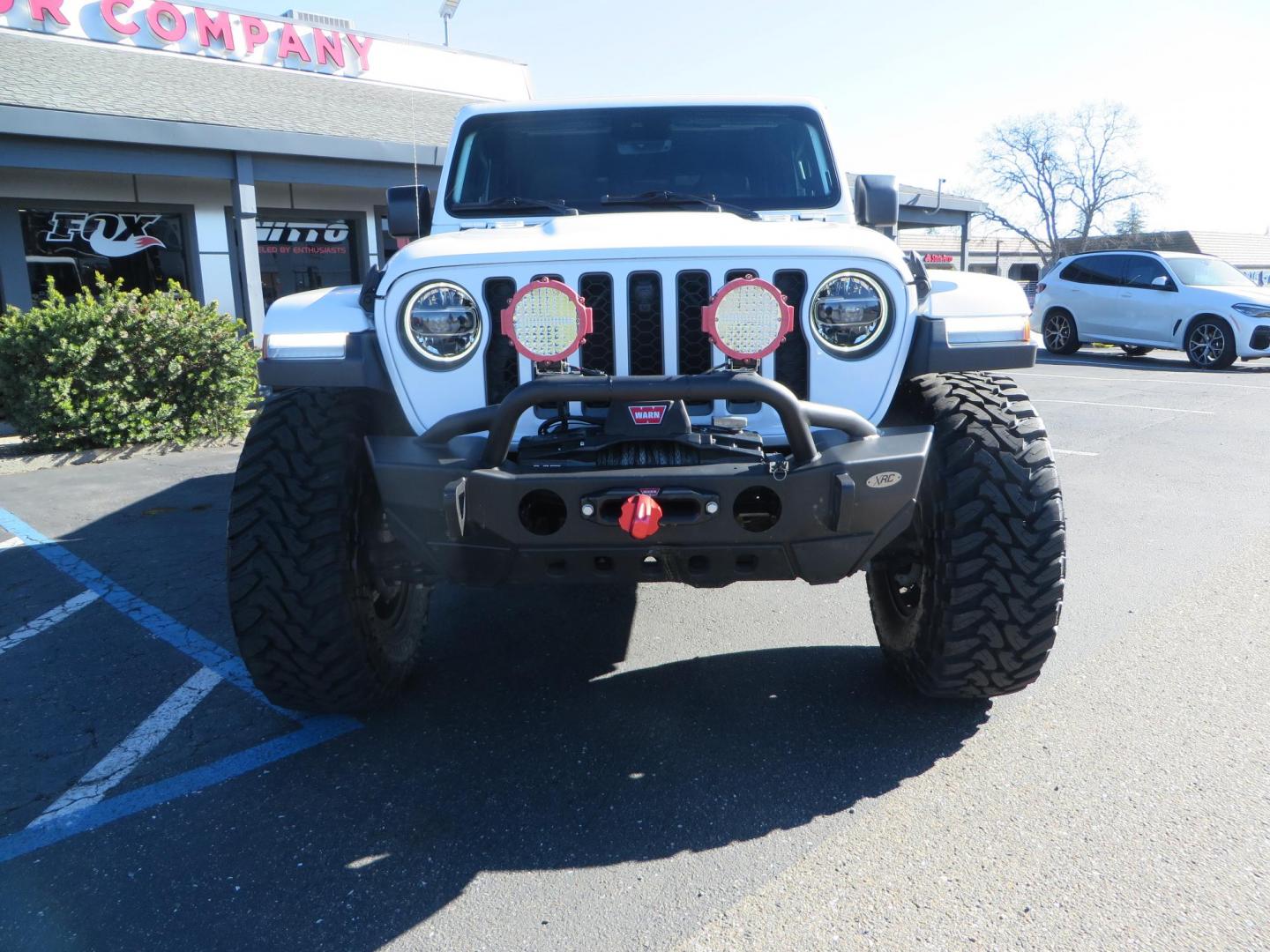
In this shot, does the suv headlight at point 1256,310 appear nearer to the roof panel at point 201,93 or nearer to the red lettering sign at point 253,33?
the roof panel at point 201,93

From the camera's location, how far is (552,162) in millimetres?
3832

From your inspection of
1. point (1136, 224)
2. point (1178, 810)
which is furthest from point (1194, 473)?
point (1136, 224)

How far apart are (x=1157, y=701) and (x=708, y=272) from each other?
2.03 metres

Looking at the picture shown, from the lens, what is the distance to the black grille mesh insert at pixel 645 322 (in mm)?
2545

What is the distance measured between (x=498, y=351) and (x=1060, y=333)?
15.6 meters

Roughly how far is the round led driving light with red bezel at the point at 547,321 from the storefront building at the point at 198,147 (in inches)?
318

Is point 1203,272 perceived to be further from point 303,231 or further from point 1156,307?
point 303,231

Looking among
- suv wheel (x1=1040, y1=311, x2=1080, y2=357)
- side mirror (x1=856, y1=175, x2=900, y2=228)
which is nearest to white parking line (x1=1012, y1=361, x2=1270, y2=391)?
suv wheel (x1=1040, y1=311, x2=1080, y2=357)

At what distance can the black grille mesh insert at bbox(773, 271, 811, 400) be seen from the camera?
2.55 metres

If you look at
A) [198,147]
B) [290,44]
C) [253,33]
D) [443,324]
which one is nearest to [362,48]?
[290,44]

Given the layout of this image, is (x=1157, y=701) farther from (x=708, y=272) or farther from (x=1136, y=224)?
(x=1136, y=224)

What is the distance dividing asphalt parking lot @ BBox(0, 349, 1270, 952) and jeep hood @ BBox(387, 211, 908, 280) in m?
1.41

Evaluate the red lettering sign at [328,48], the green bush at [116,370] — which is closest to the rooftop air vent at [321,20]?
the red lettering sign at [328,48]

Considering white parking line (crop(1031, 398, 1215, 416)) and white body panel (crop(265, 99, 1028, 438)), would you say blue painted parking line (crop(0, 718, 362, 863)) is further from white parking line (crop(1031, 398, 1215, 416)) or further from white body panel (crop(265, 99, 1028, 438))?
white parking line (crop(1031, 398, 1215, 416))
